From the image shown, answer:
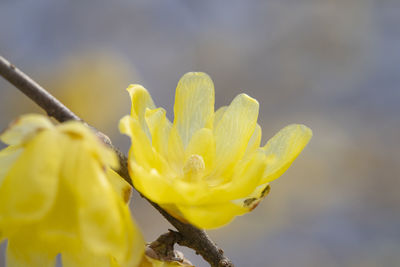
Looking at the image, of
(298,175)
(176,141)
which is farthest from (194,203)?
(298,175)

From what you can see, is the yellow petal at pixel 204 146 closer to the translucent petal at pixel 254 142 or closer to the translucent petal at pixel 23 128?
the translucent petal at pixel 254 142

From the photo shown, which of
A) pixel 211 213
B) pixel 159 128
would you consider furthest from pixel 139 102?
pixel 211 213

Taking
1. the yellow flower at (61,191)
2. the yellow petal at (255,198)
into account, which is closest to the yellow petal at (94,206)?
the yellow flower at (61,191)

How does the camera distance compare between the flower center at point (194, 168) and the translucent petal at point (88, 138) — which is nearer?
the translucent petal at point (88, 138)

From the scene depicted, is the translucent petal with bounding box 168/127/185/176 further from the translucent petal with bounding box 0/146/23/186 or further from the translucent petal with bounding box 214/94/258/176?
the translucent petal with bounding box 0/146/23/186

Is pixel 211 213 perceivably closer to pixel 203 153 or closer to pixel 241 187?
pixel 241 187

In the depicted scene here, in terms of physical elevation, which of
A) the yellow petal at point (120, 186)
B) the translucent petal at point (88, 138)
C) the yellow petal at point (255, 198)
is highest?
the yellow petal at point (255, 198)
